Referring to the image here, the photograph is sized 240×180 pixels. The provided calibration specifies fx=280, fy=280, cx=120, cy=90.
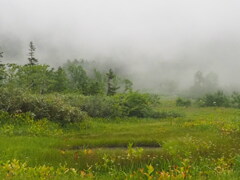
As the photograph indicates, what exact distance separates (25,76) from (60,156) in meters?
43.8

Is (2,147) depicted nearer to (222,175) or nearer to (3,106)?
(222,175)

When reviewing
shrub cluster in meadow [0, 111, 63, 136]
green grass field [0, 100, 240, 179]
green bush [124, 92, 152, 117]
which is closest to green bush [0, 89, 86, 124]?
shrub cluster in meadow [0, 111, 63, 136]

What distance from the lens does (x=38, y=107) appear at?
18.2 metres

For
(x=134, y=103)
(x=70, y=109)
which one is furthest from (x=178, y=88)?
(x=70, y=109)

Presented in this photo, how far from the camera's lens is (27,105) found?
18047 mm

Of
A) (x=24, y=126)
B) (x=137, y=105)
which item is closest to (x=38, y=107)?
(x=24, y=126)

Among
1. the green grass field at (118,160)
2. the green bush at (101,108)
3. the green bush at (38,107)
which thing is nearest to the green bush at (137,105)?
the green bush at (101,108)

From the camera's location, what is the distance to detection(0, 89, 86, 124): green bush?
17.5m

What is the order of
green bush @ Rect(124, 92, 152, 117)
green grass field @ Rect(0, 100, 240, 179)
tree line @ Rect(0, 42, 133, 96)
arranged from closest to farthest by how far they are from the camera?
1. green grass field @ Rect(0, 100, 240, 179)
2. green bush @ Rect(124, 92, 152, 117)
3. tree line @ Rect(0, 42, 133, 96)

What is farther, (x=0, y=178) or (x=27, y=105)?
(x=27, y=105)

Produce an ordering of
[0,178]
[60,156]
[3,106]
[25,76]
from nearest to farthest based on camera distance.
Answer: [0,178] < [60,156] < [3,106] < [25,76]

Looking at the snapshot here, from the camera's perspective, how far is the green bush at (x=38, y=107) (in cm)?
1750

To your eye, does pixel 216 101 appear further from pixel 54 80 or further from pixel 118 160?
pixel 118 160

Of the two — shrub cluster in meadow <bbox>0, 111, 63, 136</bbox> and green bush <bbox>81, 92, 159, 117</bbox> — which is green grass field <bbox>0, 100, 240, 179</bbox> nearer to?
shrub cluster in meadow <bbox>0, 111, 63, 136</bbox>
